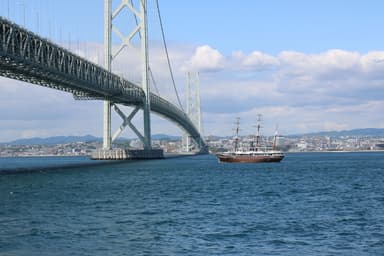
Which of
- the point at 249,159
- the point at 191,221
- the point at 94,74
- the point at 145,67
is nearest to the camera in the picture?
the point at 191,221

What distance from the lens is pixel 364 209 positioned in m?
28.0

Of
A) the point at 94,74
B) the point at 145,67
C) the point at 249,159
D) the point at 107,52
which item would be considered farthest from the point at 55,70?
the point at 249,159

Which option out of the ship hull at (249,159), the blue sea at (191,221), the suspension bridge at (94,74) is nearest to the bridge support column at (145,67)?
the suspension bridge at (94,74)

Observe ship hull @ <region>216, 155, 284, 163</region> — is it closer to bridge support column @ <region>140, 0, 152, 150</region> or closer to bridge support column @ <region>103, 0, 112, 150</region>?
bridge support column @ <region>140, 0, 152, 150</region>

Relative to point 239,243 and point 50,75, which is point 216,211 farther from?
point 50,75

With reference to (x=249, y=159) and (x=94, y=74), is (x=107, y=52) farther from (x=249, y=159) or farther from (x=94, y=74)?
(x=249, y=159)

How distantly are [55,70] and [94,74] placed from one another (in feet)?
52.3

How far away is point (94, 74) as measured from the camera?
73375 millimetres

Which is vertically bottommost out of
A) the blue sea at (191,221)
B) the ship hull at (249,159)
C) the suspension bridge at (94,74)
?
the blue sea at (191,221)

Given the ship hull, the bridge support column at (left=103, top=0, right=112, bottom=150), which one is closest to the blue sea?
the bridge support column at (left=103, top=0, right=112, bottom=150)

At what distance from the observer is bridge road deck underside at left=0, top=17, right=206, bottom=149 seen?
160 feet

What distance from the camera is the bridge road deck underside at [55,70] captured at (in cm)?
4869

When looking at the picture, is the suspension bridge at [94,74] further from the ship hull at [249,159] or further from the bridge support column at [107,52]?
the ship hull at [249,159]

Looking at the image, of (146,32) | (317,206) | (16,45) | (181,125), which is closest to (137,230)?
(317,206)
